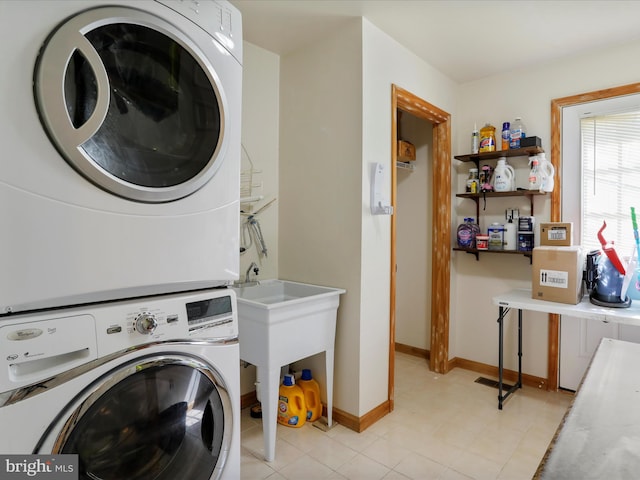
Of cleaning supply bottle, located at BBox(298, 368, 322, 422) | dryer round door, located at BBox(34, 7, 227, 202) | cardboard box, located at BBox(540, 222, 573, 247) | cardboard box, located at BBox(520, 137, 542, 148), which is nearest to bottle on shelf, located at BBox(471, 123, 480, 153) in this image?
cardboard box, located at BBox(520, 137, 542, 148)

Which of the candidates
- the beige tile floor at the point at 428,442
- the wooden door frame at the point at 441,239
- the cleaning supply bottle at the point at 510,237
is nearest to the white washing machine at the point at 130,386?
the beige tile floor at the point at 428,442

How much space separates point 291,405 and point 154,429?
119 centimetres

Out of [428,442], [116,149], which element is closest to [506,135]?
[428,442]

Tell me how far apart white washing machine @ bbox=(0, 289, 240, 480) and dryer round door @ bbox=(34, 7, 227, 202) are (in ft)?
1.19

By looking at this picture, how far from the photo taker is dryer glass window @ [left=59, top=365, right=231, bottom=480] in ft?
3.11

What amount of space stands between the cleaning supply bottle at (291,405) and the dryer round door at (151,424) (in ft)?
3.10

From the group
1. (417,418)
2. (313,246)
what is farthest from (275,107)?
(417,418)

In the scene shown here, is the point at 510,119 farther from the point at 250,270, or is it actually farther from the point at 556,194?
the point at 250,270

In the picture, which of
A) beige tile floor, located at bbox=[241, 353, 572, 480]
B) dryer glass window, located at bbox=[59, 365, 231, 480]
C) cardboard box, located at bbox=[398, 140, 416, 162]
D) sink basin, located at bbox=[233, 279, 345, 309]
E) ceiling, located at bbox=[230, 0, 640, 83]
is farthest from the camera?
cardboard box, located at bbox=[398, 140, 416, 162]

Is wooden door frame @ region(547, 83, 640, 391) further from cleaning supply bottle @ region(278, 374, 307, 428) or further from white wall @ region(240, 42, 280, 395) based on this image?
white wall @ region(240, 42, 280, 395)

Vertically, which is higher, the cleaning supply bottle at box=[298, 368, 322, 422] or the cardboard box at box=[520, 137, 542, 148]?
the cardboard box at box=[520, 137, 542, 148]

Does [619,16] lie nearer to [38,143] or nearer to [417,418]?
[417,418]

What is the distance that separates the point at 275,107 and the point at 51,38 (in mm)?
1768

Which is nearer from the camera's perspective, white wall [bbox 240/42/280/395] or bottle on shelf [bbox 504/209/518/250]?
white wall [bbox 240/42/280/395]
